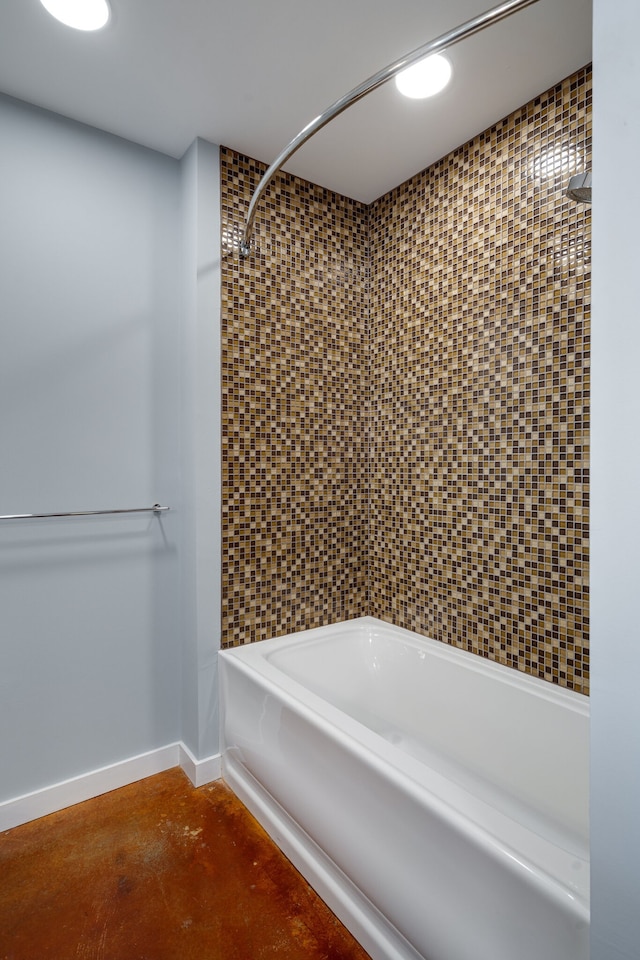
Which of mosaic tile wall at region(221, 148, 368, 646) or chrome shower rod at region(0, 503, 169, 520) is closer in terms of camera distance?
chrome shower rod at region(0, 503, 169, 520)

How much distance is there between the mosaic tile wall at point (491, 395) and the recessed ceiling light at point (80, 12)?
138cm

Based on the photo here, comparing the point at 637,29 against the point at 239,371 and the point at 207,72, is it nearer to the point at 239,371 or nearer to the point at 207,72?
the point at 207,72

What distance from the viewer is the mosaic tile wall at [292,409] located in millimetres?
2203

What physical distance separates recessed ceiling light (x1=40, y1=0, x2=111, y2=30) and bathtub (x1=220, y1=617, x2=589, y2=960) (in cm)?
215

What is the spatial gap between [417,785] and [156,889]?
985mm

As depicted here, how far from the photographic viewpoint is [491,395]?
202 centimetres

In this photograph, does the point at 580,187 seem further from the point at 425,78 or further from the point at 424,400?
the point at 424,400

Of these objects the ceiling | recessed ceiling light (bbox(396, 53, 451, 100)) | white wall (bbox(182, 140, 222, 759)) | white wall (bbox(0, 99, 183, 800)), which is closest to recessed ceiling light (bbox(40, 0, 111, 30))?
the ceiling

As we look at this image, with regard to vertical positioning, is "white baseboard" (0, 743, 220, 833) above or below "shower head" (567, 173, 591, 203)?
below

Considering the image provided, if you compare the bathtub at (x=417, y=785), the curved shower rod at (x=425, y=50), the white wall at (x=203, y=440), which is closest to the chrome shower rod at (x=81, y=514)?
the white wall at (x=203, y=440)

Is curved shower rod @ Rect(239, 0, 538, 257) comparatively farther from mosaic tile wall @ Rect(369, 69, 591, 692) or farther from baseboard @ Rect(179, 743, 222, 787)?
baseboard @ Rect(179, 743, 222, 787)

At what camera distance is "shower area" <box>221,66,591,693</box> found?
70.7 inches

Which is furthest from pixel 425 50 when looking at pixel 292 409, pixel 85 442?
pixel 85 442

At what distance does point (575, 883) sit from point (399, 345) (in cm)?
207
